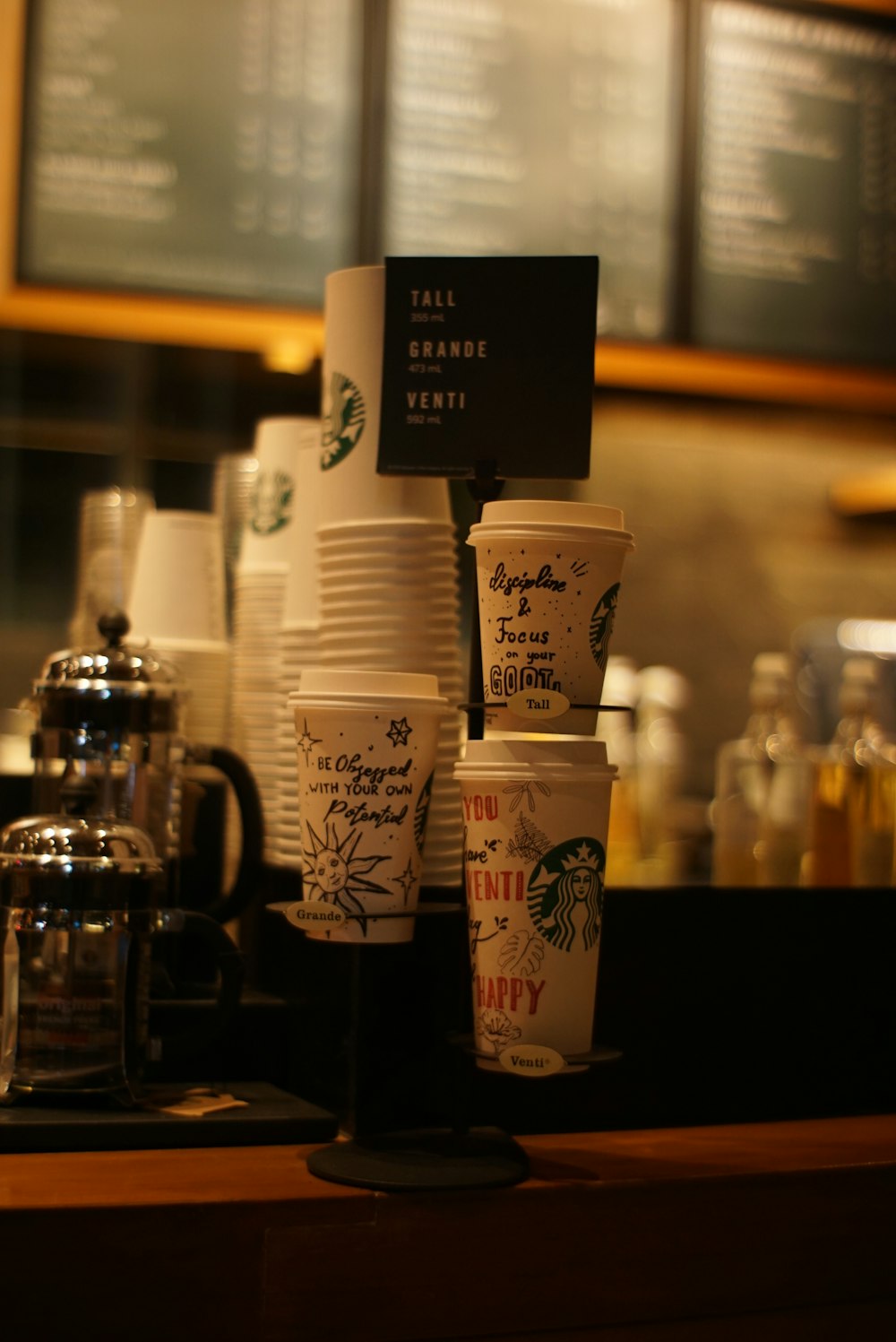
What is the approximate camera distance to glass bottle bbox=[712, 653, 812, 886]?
5.40 feet

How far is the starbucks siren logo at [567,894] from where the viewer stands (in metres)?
0.97

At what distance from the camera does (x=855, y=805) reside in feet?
5.14

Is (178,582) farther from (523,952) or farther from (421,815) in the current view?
(523,952)

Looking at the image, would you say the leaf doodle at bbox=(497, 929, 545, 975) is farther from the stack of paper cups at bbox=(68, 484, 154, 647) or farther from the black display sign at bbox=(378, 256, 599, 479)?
the stack of paper cups at bbox=(68, 484, 154, 647)

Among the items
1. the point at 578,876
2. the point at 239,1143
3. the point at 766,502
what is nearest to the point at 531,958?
the point at 578,876

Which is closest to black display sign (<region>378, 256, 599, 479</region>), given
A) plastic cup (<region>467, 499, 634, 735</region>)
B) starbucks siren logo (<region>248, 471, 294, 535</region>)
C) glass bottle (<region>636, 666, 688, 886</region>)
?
plastic cup (<region>467, 499, 634, 735</region>)

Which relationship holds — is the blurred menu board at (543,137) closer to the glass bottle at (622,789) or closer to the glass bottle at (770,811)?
the glass bottle at (622,789)

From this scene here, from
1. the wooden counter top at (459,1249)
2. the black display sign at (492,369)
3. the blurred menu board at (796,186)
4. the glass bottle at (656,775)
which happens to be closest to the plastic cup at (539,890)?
the wooden counter top at (459,1249)

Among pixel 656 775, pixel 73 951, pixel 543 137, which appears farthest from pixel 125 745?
pixel 543 137

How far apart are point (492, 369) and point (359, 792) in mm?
328

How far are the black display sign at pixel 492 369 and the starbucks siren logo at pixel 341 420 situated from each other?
0.12 meters

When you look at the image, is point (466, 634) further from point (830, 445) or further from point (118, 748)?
point (118, 748)

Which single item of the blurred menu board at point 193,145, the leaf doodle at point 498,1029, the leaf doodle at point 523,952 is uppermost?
the blurred menu board at point 193,145

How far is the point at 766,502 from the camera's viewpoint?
3.38 m
